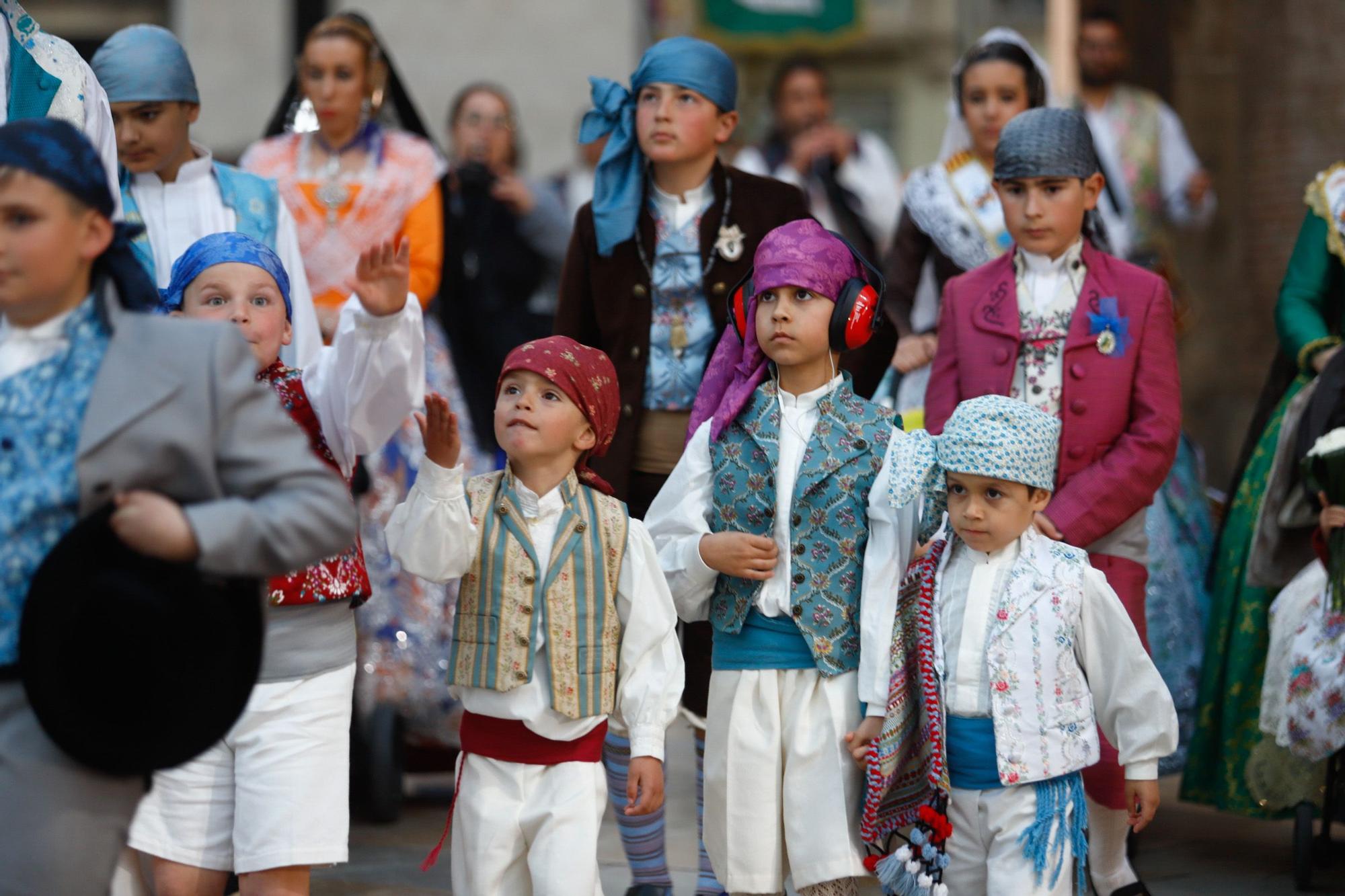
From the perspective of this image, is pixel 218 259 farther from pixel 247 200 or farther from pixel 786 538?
pixel 786 538

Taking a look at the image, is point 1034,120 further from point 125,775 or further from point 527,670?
point 125,775

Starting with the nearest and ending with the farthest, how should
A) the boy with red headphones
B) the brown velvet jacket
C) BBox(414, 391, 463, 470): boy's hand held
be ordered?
BBox(414, 391, 463, 470): boy's hand held → the boy with red headphones → the brown velvet jacket

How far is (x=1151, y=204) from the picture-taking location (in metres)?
8.31

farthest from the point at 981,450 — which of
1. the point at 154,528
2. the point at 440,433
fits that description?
the point at 154,528

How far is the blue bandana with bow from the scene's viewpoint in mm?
4215

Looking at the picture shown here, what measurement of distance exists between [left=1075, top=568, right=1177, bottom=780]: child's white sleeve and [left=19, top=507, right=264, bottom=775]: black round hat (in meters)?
2.04

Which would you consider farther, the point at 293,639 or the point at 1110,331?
the point at 1110,331

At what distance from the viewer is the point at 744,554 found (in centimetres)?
428

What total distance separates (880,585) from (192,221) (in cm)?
216

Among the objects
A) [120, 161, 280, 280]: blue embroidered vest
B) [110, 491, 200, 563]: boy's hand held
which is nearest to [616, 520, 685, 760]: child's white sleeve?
[110, 491, 200, 563]: boy's hand held

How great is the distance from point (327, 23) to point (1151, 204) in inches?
152

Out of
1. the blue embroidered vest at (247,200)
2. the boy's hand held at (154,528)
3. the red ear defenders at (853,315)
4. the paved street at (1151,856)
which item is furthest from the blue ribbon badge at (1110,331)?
the boy's hand held at (154,528)

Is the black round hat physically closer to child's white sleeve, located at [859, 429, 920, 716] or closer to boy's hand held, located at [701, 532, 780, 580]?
boy's hand held, located at [701, 532, 780, 580]

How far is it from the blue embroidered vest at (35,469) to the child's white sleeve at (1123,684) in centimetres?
230
